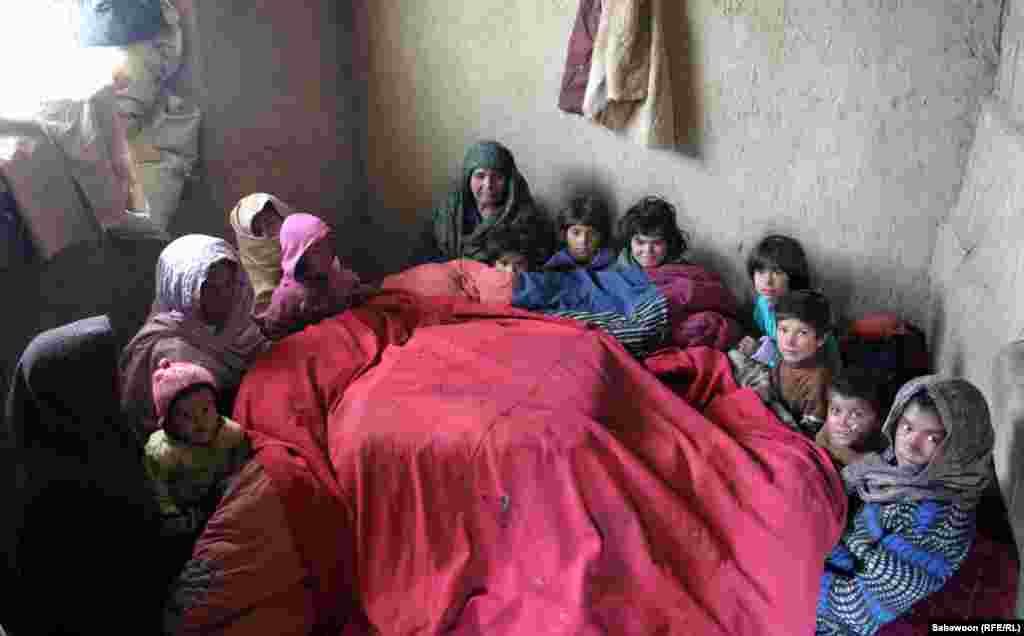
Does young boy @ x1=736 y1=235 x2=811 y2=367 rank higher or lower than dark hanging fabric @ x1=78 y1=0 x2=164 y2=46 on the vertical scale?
lower

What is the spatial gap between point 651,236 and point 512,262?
479mm

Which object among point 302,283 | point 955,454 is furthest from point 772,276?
A: point 302,283

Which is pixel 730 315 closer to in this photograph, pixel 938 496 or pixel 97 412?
pixel 938 496

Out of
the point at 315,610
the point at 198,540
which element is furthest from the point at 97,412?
the point at 315,610

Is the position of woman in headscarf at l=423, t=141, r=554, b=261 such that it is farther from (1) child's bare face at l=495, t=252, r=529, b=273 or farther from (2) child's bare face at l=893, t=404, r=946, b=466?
(2) child's bare face at l=893, t=404, r=946, b=466

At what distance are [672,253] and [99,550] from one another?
1873 mm

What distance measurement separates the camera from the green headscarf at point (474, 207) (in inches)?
114

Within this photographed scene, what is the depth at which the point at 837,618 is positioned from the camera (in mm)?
1722

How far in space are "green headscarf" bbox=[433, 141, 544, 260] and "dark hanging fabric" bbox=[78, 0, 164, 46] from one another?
1.16 metres

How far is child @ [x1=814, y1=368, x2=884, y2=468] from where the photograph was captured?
74.6 inches

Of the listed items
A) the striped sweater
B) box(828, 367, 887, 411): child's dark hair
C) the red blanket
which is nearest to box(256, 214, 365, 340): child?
the red blanket

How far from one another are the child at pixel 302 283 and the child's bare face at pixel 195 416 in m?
0.65

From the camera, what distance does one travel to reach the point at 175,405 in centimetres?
175

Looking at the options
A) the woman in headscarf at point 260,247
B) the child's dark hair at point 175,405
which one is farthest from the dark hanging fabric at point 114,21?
the child's dark hair at point 175,405
